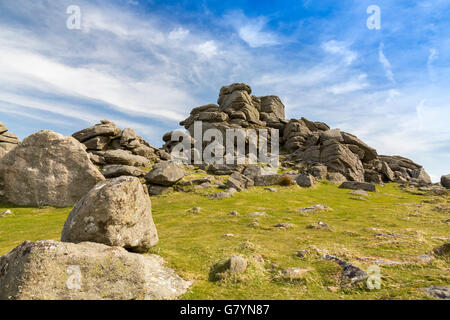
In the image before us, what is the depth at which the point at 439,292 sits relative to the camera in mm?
8625

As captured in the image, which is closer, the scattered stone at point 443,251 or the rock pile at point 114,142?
the scattered stone at point 443,251

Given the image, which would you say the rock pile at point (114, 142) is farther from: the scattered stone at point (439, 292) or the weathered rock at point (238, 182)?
the scattered stone at point (439, 292)

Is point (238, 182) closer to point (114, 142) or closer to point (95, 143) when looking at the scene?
point (114, 142)

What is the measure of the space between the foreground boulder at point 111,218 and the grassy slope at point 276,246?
218cm

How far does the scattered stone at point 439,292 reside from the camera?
834 cm

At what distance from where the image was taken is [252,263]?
11.7 m

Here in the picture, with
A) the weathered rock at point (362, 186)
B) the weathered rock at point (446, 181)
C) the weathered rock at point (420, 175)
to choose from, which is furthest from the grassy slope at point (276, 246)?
the weathered rock at point (420, 175)

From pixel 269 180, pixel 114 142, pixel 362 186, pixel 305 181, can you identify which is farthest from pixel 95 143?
pixel 362 186

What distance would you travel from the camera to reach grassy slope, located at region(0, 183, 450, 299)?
9.65 metres

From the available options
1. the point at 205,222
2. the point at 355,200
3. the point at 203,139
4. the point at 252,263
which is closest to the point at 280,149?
the point at 203,139

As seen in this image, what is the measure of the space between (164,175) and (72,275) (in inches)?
1290

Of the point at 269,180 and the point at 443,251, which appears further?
the point at 269,180

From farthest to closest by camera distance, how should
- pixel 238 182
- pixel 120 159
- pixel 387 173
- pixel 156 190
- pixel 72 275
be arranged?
pixel 387 173 → pixel 120 159 → pixel 238 182 → pixel 156 190 → pixel 72 275

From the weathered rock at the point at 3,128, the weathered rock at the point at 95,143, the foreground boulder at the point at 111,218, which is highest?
the weathered rock at the point at 3,128
